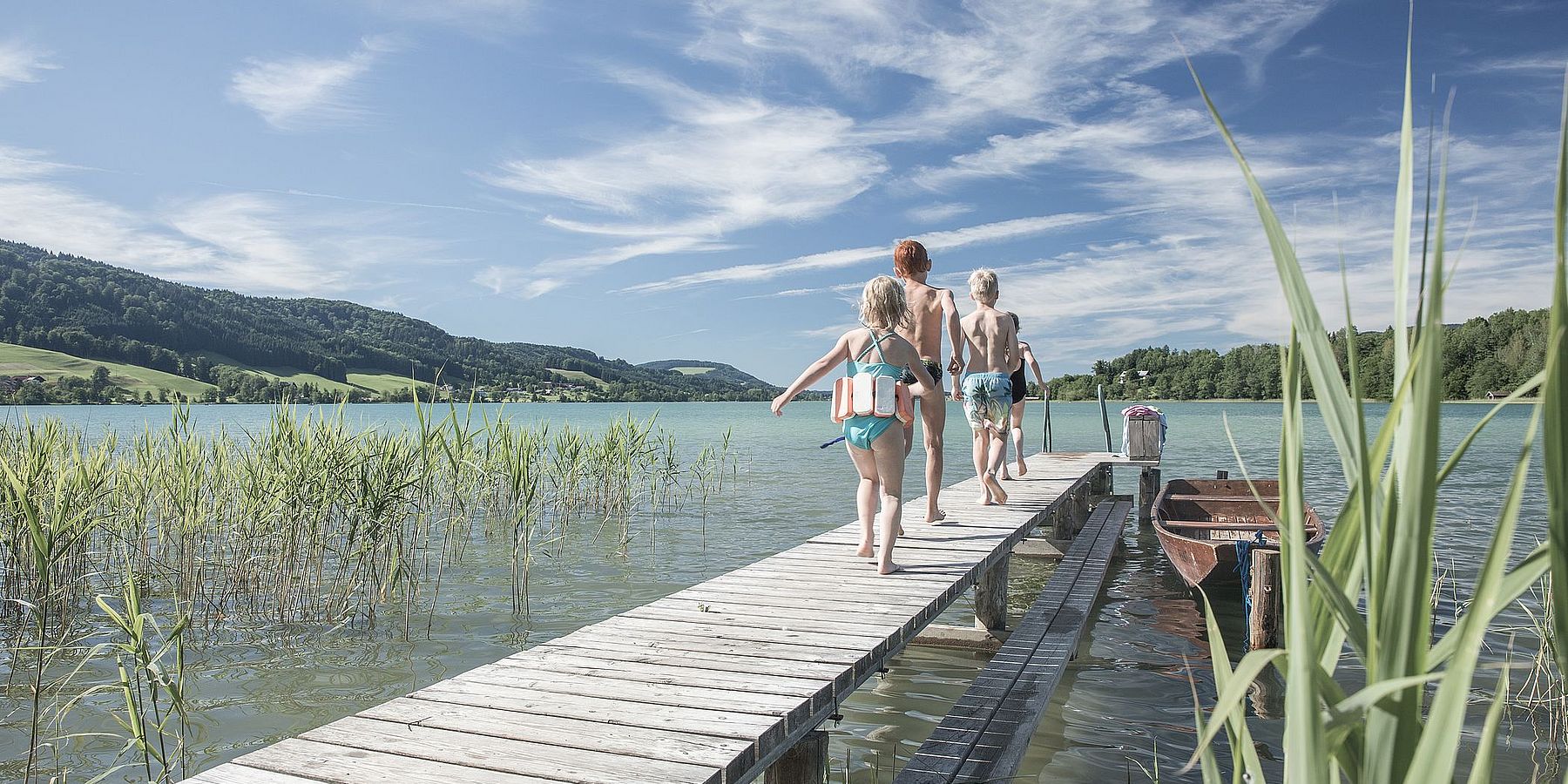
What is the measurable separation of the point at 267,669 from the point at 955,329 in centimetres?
577

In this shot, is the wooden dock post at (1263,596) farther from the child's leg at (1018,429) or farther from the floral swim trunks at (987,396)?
Answer: the child's leg at (1018,429)

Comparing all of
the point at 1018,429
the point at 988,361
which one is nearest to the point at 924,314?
the point at 988,361

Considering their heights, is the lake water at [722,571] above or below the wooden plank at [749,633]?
below

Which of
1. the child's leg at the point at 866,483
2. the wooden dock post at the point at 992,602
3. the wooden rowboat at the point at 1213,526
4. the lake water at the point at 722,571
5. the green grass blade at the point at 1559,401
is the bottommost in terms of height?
the lake water at the point at 722,571

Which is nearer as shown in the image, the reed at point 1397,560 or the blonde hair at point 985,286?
the reed at point 1397,560

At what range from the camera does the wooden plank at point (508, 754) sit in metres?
2.93

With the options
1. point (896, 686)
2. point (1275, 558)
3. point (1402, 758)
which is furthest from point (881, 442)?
point (1402, 758)

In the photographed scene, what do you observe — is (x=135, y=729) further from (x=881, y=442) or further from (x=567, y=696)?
(x=881, y=442)

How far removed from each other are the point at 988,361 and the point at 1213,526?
3274 millimetres

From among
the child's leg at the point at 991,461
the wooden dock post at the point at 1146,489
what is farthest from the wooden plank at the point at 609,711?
the wooden dock post at the point at 1146,489

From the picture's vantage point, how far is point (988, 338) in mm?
8625

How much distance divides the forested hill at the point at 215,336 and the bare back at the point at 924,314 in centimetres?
6245

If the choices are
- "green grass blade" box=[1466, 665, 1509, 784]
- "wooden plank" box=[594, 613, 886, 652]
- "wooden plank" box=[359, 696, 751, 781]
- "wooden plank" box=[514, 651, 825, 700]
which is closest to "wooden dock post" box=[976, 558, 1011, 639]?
"wooden plank" box=[594, 613, 886, 652]

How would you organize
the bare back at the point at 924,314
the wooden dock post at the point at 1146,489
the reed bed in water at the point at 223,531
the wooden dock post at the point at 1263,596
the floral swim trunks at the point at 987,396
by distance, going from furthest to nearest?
the wooden dock post at the point at 1146,489
the floral swim trunks at the point at 987,396
the bare back at the point at 924,314
the wooden dock post at the point at 1263,596
the reed bed in water at the point at 223,531
